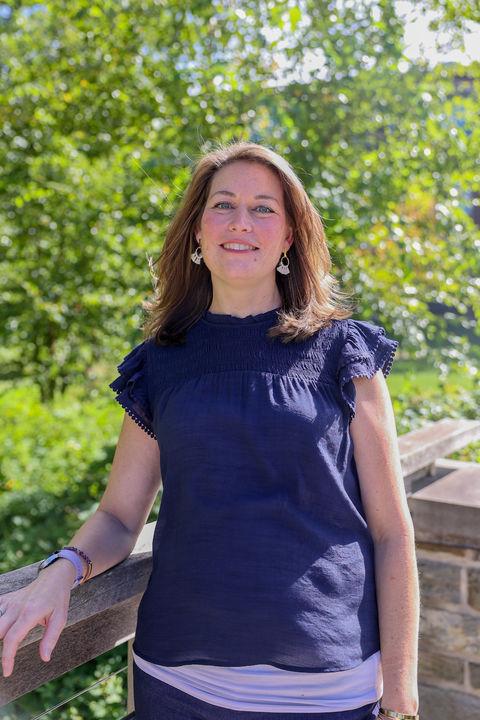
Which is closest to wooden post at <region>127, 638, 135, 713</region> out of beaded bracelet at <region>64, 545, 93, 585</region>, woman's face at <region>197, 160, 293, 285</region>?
beaded bracelet at <region>64, 545, 93, 585</region>

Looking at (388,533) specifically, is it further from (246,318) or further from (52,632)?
(52,632)

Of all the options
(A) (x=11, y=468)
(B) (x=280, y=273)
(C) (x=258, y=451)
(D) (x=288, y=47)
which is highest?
(D) (x=288, y=47)

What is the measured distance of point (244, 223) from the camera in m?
1.77

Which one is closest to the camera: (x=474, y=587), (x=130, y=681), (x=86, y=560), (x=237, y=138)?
(x=86, y=560)

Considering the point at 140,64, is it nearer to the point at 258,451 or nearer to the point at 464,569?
the point at 464,569

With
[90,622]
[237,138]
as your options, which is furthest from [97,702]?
[237,138]

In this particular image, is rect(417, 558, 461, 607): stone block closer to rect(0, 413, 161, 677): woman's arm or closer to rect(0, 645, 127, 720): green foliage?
rect(0, 645, 127, 720): green foliage

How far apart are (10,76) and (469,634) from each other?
550 centimetres

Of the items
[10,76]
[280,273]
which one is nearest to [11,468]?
[10,76]

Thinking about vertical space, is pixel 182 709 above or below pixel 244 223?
below

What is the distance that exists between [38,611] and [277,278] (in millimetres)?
944

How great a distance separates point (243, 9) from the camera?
14.5ft

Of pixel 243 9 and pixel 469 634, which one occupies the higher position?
pixel 243 9

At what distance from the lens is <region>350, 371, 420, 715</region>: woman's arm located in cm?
158
